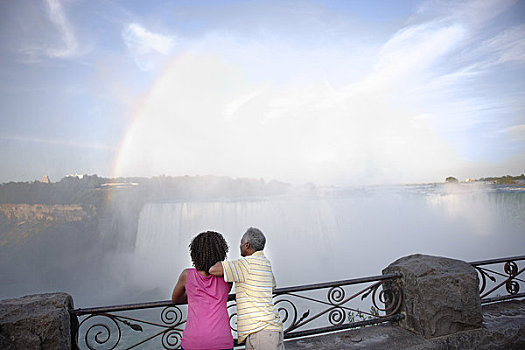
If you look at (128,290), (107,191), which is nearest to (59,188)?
(107,191)

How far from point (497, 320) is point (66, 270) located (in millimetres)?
36629

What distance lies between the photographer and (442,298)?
3225mm

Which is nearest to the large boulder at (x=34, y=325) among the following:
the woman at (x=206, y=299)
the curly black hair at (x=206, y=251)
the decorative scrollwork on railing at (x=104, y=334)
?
the woman at (x=206, y=299)

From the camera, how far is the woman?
7.22 ft

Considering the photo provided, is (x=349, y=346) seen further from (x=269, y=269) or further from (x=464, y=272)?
(x=269, y=269)

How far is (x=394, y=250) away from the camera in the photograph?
4550 centimetres

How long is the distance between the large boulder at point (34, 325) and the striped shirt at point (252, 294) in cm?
124

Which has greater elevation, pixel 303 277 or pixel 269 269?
pixel 269 269

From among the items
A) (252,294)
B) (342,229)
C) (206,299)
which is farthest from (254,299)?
(342,229)

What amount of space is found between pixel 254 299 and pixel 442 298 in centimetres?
198

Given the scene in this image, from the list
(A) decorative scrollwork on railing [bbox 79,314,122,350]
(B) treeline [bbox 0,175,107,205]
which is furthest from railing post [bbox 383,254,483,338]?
(B) treeline [bbox 0,175,107,205]

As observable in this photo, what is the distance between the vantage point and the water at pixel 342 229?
37.9m

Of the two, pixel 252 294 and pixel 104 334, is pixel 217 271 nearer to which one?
pixel 252 294

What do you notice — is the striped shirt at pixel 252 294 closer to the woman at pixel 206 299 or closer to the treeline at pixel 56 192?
the woman at pixel 206 299
